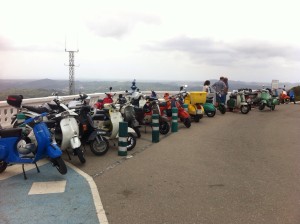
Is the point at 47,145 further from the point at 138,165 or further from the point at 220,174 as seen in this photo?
the point at 220,174

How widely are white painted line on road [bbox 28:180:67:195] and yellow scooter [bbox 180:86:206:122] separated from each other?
8.77 metres

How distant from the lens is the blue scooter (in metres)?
6.07

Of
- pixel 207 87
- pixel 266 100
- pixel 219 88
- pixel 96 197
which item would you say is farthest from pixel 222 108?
pixel 96 197

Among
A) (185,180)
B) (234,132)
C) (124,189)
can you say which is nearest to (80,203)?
(124,189)

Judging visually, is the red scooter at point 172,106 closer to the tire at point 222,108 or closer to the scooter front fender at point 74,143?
the tire at point 222,108

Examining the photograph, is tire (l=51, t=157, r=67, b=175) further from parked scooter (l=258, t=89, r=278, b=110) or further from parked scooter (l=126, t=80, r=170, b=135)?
parked scooter (l=258, t=89, r=278, b=110)

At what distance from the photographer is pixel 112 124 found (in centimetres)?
866

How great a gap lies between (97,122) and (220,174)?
12.2ft

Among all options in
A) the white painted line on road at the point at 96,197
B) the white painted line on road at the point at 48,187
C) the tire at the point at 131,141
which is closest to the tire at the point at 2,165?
the white painted line on road at the point at 48,187

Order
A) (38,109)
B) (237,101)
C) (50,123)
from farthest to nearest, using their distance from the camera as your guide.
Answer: (237,101), (38,109), (50,123)

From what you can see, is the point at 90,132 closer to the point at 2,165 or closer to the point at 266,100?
the point at 2,165

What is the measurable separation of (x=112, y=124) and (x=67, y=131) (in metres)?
1.83

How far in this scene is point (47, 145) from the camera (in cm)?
612

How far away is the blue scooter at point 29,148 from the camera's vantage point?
19.9ft
